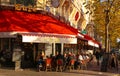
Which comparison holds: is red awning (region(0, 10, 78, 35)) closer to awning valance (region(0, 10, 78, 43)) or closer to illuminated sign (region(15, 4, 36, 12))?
awning valance (region(0, 10, 78, 43))

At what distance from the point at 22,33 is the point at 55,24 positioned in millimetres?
3412

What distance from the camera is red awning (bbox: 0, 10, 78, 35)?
24.0 meters

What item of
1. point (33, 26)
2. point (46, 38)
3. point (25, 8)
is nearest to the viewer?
point (46, 38)

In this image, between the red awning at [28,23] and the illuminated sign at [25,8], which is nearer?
the red awning at [28,23]

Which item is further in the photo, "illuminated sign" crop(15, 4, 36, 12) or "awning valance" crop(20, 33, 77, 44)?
"illuminated sign" crop(15, 4, 36, 12)

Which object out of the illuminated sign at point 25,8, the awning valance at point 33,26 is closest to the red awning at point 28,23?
the awning valance at point 33,26

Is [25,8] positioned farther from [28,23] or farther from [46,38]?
[46,38]

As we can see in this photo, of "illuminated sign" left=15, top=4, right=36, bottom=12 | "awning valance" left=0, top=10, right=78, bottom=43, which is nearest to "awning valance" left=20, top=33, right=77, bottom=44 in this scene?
"awning valance" left=0, top=10, right=78, bottom=43

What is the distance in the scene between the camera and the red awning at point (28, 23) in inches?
946

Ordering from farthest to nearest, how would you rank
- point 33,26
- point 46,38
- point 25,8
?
point 25,8 < point 33,26 < point 46,38

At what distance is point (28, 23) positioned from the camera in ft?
81.9

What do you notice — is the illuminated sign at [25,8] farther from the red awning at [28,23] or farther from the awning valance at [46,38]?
the awning valance at [46,38]

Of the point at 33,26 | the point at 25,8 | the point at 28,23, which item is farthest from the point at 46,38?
the point at 25,8

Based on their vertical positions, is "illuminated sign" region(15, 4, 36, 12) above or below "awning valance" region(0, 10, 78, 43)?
above
